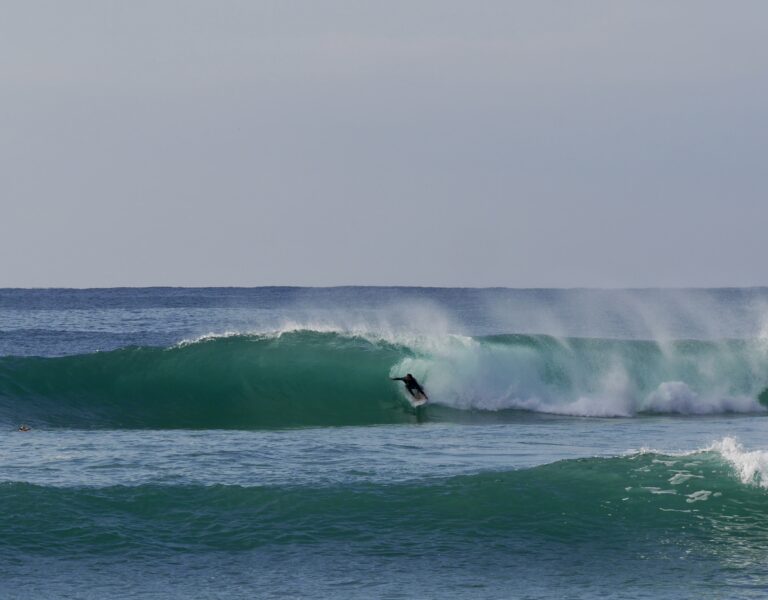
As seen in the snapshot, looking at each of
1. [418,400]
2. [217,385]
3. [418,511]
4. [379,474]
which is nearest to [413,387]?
[418,400]

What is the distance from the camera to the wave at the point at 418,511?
12.0m

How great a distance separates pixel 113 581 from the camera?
10.7 meters

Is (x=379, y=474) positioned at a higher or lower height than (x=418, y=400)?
lower

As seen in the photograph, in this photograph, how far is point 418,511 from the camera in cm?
1277

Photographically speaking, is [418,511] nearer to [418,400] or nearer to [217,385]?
[418,400]

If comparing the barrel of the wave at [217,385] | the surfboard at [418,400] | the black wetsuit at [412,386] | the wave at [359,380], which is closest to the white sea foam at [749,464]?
the wave at [359,380]

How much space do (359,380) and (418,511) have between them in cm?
1363

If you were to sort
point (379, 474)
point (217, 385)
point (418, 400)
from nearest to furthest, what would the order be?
point (379, 474) < point (418, 400) < point (217, 385)

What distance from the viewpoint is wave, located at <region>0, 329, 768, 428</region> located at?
24.1m

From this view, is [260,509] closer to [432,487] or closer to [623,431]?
[432,487]

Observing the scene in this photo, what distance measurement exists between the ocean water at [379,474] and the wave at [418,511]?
32 millimetres

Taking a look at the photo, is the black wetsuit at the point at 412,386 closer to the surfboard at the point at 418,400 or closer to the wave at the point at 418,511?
the surfboard at the point at 418,400

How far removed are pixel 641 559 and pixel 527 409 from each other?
43.4 ft

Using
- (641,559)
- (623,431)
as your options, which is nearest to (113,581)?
(641,559)
